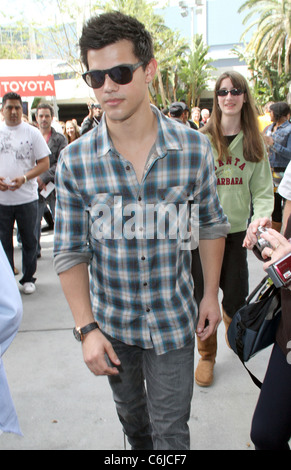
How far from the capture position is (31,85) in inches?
602

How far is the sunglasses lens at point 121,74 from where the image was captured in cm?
168

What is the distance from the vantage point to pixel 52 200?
6887 millimetres

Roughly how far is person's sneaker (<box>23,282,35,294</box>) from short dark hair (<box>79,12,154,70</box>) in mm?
3943

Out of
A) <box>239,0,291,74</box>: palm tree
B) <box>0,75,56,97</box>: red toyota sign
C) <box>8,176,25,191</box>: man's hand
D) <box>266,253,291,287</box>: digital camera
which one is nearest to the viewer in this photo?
<box>266,253,291,287</box>: digital camera

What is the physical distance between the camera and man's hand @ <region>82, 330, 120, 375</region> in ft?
5.57

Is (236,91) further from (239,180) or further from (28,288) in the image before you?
(28,288)

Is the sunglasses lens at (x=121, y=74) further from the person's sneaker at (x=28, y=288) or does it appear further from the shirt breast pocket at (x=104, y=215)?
the person's sneaker at (x=28, y=288)

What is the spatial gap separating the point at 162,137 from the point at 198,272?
1526 mm

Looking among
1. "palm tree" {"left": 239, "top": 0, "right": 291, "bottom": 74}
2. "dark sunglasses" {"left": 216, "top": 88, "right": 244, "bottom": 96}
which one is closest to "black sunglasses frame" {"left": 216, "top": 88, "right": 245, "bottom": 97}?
"dark sunglasses" {"left": 216, "top": 88, "right": 244, "bottom": 96}

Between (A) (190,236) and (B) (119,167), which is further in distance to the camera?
(A) (190,236)

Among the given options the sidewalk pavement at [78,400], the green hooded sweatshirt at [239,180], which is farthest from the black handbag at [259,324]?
the green hooded sweatshirt at [239,180]

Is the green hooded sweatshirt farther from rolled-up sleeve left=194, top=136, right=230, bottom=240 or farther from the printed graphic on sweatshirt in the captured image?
rolled-up sleeve left=194, top=136, right=230, bottom=240

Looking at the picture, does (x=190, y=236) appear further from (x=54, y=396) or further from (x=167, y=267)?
(x=54, y=396)

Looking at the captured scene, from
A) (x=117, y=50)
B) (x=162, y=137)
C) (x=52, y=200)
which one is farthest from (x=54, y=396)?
(x=52, y=200)
